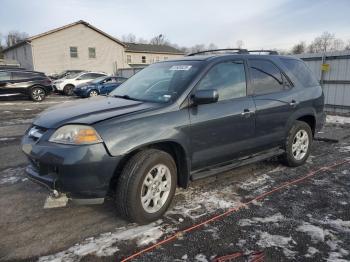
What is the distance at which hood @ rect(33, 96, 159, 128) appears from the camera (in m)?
3.22

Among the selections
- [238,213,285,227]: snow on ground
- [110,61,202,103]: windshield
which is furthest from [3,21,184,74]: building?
[238,213,285,227]: snow on ground

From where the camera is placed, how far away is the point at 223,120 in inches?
154

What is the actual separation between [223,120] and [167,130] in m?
0.85

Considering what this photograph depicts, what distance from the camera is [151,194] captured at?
3.43 metres

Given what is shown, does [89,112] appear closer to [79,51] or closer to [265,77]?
[265,77]

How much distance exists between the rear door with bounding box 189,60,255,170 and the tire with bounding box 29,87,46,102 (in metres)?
14.2

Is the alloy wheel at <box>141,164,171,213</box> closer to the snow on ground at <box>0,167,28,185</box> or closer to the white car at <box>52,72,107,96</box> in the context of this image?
the snow on ground at <box>0,167,28,185</box>

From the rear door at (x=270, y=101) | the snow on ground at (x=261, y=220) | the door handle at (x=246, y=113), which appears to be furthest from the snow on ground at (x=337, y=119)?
the snow on ground at (x=261, y=220)

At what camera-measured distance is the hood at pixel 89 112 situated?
10.6 feet

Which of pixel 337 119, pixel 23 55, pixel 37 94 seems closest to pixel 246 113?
pixel 337 119

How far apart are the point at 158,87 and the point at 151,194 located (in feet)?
4.44

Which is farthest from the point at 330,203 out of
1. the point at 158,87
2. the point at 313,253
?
the point at 158,87

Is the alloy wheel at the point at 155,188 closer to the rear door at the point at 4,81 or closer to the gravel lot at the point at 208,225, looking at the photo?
the gravel lot at the point at 208,225

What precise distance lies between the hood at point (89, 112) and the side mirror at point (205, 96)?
46 centimetres
